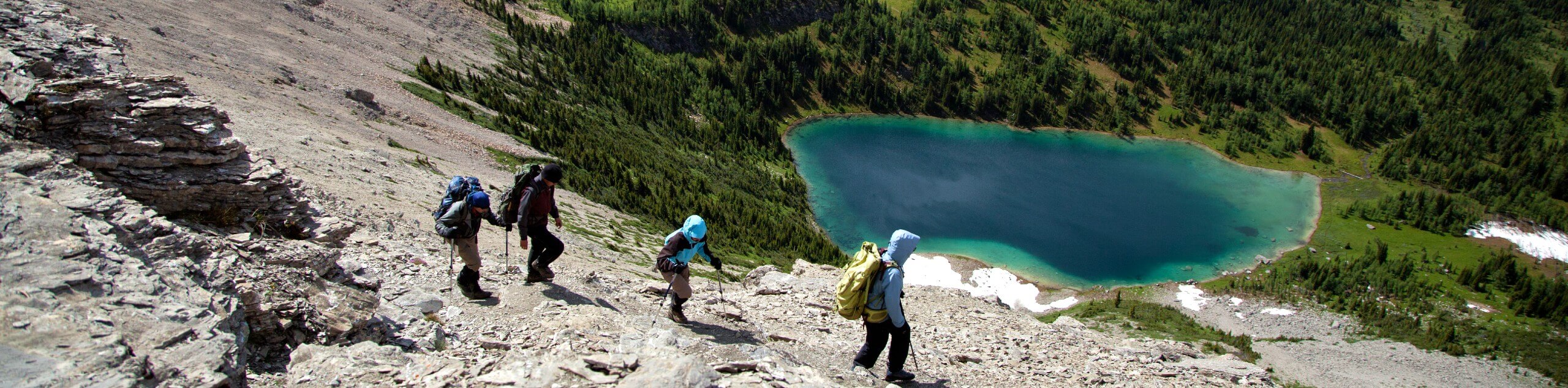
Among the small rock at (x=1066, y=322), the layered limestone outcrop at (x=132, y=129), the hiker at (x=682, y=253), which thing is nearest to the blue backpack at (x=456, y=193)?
the layered limestone outcrop at (x=132, y=129)

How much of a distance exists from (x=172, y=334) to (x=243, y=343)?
1016mm

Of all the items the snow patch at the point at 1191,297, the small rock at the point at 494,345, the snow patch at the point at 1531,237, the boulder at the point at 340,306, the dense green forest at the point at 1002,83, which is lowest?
the snow patch at the point at 1531,237

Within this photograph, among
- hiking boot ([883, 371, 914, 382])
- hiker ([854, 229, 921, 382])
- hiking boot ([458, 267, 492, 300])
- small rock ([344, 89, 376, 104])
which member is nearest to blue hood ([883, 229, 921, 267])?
hiker ([854, 229, 921, 382])

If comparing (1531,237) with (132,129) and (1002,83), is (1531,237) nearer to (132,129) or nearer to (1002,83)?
(1002,83)

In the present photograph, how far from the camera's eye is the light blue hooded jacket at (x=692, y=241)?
970 cm

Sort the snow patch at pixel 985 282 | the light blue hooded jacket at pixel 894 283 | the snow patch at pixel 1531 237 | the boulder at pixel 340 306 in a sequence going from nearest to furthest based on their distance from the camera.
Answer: the boulder at pixel 340 306, the light blue hooded jacket at pixel 894 283, the snow patch at pixel 985 282, the snow patch at pixel 1531 237

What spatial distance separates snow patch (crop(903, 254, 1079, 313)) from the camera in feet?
119

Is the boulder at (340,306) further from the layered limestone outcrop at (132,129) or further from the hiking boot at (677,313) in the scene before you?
the hiking boot at (677,313)

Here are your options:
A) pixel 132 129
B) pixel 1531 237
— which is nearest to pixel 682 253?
pixel 132 129

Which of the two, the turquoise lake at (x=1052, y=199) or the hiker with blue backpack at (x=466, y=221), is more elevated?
the hiker with blue backpack at (x=466, y=221)

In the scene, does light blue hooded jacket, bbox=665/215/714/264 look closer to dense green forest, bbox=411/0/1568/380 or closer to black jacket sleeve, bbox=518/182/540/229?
black jacket sleeve, bbox=518/182/540/229

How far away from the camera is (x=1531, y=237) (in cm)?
5475

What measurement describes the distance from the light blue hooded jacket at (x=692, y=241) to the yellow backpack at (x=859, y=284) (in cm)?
218

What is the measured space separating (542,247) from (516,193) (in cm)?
96
